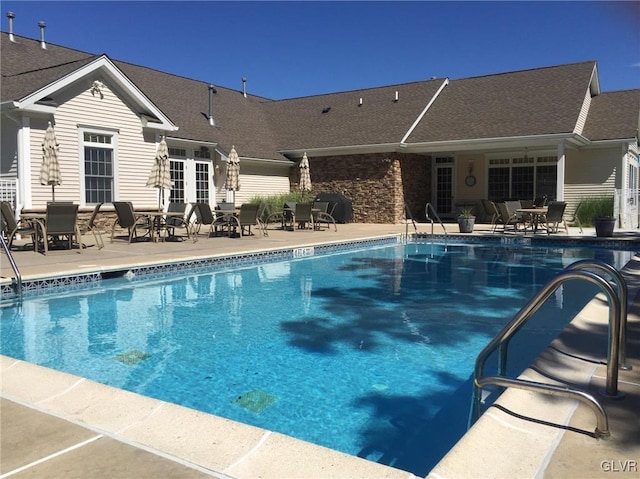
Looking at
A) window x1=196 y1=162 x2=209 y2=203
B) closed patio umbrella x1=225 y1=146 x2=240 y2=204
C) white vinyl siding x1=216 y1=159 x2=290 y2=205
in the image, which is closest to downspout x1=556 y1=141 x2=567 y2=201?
closed patio umbrella x1=225 y1=146 x2=240 y2=204

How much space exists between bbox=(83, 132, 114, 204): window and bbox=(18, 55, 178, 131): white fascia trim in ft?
4.69

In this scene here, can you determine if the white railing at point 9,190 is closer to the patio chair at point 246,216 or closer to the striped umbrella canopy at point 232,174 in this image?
the patio chair at point 246,216

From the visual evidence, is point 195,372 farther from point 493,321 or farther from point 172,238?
point 172,238

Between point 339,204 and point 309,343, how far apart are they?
14.5 metres

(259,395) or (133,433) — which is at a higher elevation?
(133,433)

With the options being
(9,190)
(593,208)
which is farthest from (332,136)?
(9,190)

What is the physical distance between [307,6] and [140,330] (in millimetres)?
16297

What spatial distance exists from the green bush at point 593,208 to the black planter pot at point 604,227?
4187mm

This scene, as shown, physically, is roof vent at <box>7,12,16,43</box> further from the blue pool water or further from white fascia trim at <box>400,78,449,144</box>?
white fascia trim at <box>400,78,449,144</box>

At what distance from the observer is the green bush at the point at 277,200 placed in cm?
1900

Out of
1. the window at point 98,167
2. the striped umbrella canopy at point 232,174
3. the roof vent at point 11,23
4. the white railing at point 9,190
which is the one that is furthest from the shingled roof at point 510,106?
the roof vent at point 11,23

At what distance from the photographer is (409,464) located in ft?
10.3

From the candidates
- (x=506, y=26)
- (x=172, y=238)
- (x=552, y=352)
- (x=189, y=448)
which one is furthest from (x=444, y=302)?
(x=506, y=26)

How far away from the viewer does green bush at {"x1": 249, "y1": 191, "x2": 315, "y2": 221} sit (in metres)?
19.0
